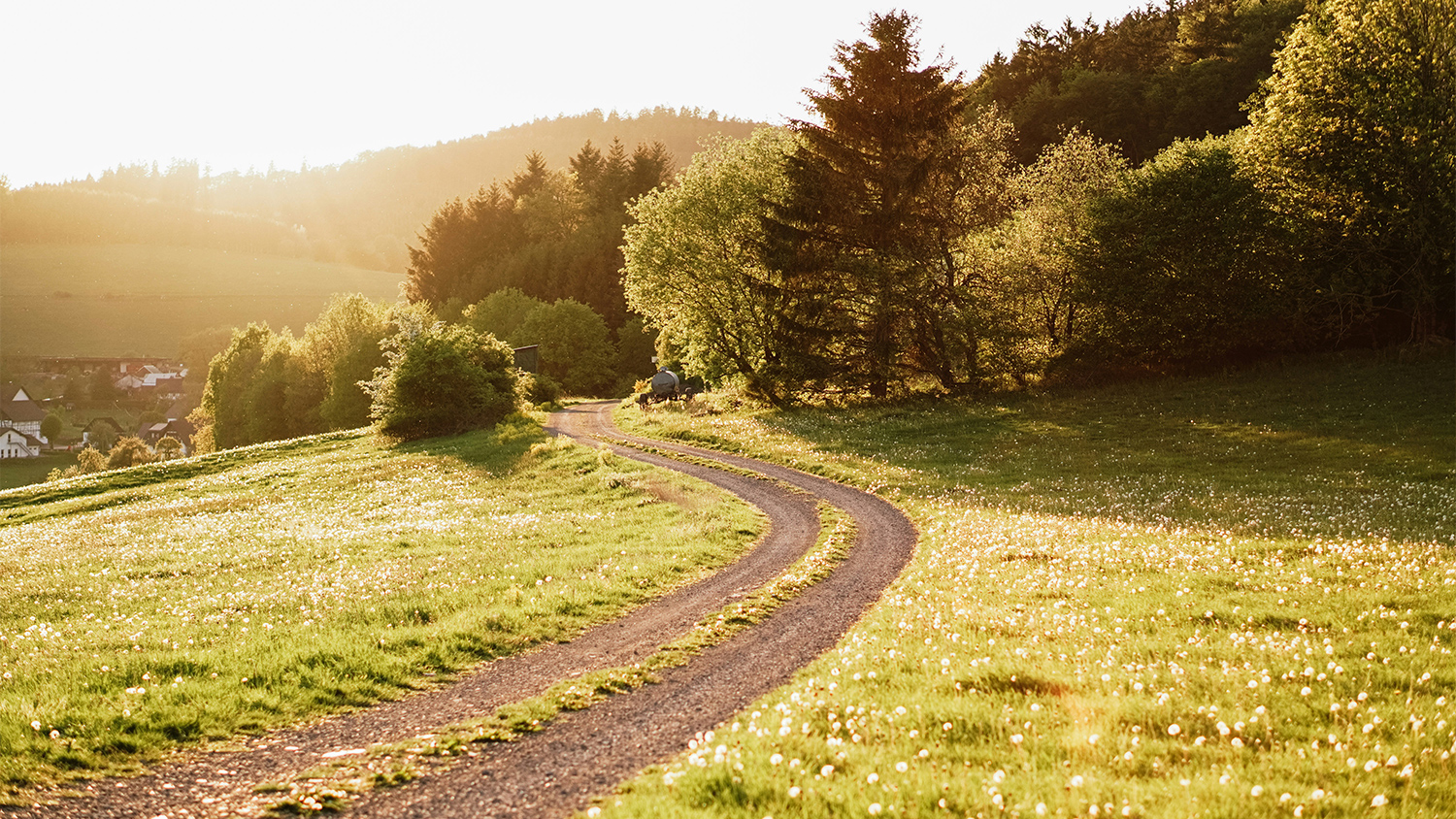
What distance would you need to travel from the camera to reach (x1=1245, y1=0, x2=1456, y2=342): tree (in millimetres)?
36344

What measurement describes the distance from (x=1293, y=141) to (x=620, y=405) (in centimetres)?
4624

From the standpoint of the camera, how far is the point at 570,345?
88750 mm

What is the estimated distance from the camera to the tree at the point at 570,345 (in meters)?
88.2

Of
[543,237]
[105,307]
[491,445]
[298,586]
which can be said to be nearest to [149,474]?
[491,445]

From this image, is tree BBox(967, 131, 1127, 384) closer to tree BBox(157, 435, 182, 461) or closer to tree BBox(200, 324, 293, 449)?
tree BBox(200, 324, 293, 449)

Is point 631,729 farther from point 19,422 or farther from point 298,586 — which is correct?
point 19,422

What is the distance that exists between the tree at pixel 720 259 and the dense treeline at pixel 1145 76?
65.9 ft

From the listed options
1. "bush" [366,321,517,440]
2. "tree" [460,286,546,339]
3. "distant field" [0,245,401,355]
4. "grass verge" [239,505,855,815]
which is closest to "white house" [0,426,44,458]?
"distant field" [0,245,401,355]

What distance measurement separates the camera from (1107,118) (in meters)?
70.8

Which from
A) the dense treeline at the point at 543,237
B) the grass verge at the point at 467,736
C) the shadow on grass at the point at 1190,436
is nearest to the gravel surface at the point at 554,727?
the grass verge at the point at 467,736

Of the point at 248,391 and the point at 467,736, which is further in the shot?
the point at 248,391

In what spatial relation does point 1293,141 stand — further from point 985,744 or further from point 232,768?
point 232,768

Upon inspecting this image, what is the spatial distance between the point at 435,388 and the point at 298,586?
36526 millimetres

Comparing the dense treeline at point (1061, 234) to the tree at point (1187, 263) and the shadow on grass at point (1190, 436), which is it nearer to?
the tree at point (1187, 263)
